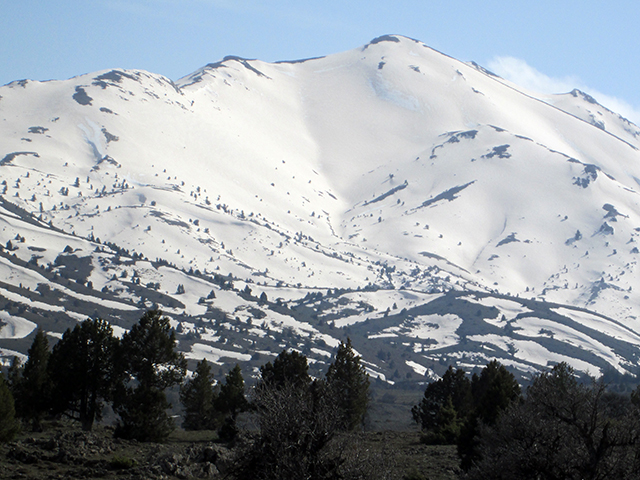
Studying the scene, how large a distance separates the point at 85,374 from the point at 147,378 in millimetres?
7435

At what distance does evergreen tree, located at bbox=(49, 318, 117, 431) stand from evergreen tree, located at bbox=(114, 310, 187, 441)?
2502 mm

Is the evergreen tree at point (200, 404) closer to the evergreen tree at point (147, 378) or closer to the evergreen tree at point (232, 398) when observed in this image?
the evergreen tree at point (232, 398)

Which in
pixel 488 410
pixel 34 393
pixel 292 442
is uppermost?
pixel 488 410

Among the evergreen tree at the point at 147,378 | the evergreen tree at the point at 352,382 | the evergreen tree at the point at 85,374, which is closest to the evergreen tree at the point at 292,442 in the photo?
the evergreen tree at the point at 147,378

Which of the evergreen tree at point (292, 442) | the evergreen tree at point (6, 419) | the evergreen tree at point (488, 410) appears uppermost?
the evergreen tree at point (488, 410)

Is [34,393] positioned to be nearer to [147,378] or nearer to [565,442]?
[147,378]

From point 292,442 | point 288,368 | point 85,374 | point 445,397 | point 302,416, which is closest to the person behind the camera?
point 292,442

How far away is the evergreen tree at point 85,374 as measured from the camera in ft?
222

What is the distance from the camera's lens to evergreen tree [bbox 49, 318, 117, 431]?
67.6m

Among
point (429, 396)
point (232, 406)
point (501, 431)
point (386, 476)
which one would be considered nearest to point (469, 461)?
point (501, 431)

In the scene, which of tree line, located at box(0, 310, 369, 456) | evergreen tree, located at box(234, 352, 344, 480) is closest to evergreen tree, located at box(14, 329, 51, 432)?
tree line, located at box(0, 310, 369, 456)

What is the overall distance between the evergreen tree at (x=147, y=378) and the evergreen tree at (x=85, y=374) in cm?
250

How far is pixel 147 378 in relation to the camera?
213ft

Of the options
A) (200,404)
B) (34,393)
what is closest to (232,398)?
(200,404)
